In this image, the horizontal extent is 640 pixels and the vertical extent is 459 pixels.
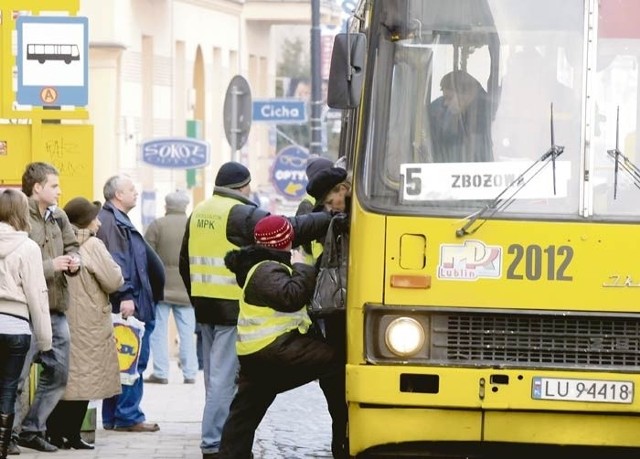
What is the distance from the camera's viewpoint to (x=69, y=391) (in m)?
12.8

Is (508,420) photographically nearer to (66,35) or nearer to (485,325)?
(485,325)

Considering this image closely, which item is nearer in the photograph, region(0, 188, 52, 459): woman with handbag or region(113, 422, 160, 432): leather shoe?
region(0, 188, 52, 459): woman with handbag

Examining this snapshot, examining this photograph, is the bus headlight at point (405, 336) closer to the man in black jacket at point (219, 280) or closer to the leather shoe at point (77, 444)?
the man in black jacket at point (219, 280)

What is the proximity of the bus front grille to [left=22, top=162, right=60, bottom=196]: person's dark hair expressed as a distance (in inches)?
147

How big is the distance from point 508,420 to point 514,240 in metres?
0.88

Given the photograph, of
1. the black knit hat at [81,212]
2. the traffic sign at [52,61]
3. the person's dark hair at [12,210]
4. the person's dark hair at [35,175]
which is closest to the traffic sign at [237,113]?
the traffic sign at [52,61]

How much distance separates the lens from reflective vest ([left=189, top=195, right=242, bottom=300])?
39.8ft

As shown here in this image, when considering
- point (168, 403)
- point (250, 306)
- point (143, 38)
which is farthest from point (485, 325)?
point (143, 38)

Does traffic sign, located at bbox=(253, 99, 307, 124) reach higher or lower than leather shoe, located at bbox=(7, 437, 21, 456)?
higher

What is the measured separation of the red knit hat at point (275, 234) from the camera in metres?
10.7

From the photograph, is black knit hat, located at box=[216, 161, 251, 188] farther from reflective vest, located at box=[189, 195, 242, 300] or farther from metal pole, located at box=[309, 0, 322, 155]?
metal pole, located at box=[309, 0, 322, 155]

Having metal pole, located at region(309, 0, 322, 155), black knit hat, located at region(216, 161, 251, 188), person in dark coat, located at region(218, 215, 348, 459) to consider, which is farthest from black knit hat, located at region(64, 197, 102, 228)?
metal pole, located at region(309, 0, 322, 155)

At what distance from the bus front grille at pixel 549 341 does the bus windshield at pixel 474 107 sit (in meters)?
0.53

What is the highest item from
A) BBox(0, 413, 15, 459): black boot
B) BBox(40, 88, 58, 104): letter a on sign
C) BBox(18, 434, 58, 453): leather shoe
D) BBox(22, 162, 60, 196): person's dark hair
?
BBox(40, 88, 58, 104): letter a on sign
